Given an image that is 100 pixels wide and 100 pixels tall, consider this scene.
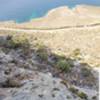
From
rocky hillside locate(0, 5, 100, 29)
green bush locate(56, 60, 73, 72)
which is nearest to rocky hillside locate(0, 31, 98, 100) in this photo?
green bush locate(56, 60, 73, 72)

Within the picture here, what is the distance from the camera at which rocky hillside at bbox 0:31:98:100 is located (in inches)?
813

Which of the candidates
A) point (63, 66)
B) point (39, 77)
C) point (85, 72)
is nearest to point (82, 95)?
point (39, 77)

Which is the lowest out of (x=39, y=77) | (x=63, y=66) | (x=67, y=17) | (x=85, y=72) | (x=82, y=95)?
(x=67, y=17)

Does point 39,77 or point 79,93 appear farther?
point 79,93

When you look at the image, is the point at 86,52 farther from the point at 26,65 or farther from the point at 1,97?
the point at 1,97

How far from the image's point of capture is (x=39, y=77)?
883 inches

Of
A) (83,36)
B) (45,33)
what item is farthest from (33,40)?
(83,36)

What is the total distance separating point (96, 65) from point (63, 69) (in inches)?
270

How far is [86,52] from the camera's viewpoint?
41.0 meters

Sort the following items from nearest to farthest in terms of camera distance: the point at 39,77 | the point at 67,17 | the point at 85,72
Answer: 1. the point at 39,77
2. the point at 85,72
3. the point at 67,17

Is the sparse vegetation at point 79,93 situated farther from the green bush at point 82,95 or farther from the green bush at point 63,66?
the green bush at point 63,66

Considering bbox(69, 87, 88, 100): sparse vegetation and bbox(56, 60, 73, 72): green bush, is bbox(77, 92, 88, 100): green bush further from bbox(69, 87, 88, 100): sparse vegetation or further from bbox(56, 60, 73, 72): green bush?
bbox(56, 60, 73, 72): green bush

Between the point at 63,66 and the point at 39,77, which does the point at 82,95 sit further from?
the point at 63,66

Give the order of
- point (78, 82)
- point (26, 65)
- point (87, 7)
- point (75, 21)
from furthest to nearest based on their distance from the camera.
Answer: point (87, 7) → point (75, 21) → point (78, 82) → point (26, 65)
